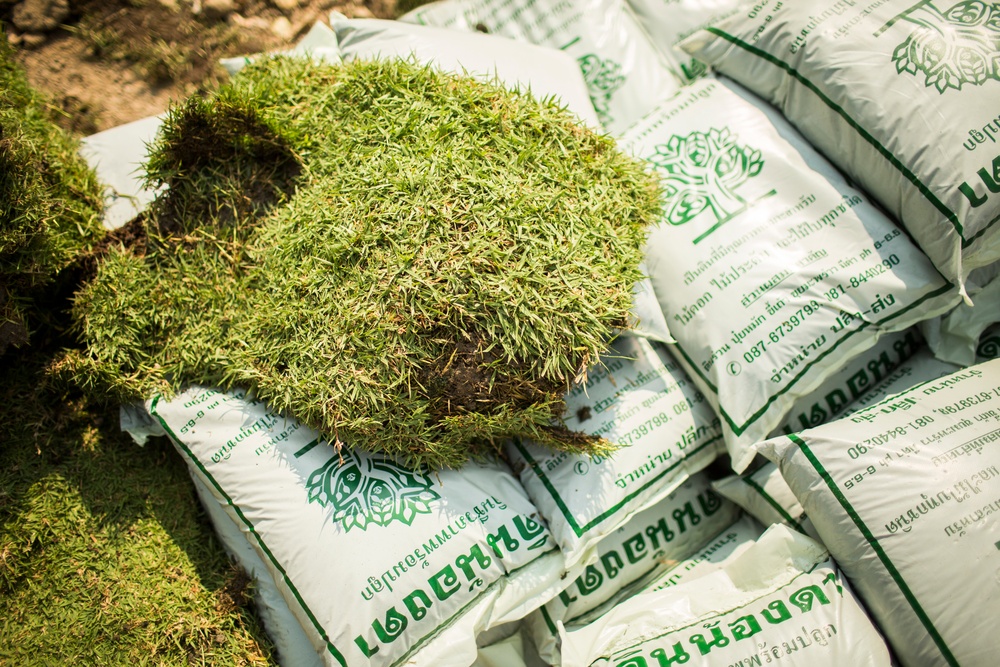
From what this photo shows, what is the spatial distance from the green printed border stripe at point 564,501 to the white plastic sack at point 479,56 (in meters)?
0.90

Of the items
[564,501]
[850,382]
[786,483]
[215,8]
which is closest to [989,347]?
[850,382]

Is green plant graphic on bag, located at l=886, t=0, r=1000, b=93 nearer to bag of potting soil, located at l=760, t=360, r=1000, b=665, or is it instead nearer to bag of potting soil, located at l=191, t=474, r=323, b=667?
bag of potting soil, located at l=760, t=360, r=1000, b=665

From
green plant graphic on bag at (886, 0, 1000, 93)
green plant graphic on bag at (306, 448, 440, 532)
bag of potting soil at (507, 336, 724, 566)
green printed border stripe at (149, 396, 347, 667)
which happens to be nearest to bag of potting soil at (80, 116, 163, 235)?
Result: green printed border stripe at (149, 396, 347, 667)

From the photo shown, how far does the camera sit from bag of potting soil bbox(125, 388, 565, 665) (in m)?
1.36

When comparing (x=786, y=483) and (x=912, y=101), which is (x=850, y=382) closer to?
(x=786, y=483)

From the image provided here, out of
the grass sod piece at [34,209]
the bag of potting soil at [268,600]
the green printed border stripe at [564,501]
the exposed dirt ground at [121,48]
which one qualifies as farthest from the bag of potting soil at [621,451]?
the exposed dirt ground at [121,48]

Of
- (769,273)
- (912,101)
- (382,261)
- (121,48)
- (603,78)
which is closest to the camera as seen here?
(382,261)

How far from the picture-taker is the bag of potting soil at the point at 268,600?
152 centimetres

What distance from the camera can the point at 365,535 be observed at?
138cm

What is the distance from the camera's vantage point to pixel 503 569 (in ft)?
4.83

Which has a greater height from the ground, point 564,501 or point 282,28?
point 282,28

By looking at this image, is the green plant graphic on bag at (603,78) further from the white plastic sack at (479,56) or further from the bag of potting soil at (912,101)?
the bag of potting soil at (912,101)

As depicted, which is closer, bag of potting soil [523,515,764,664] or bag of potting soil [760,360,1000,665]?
bag of potting soil [760,360,1000,665]

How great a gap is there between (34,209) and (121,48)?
3.30 ft
